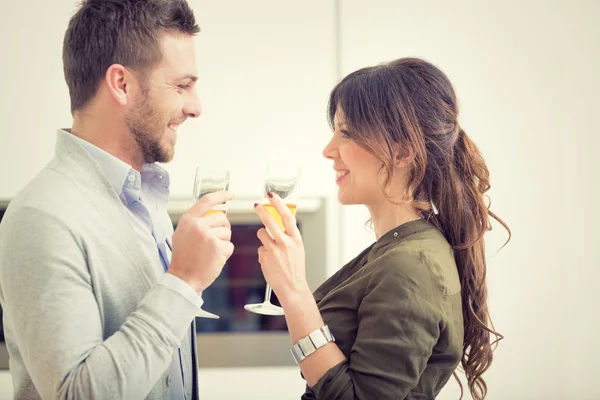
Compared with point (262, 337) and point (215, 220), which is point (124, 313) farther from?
point (262, 337)

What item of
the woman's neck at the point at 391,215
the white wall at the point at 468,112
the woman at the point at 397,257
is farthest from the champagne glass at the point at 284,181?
the white wall at the point at 468,112

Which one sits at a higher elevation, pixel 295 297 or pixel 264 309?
pixel 295 297

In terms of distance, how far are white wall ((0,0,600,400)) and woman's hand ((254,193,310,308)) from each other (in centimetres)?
172

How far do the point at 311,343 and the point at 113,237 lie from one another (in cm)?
43

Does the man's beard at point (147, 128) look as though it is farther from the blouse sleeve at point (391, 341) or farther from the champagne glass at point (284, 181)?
the blouse sleeve at point (391, 341)

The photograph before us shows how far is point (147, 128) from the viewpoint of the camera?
1455mm

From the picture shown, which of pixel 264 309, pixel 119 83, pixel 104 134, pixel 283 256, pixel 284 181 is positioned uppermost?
pixel 119 83

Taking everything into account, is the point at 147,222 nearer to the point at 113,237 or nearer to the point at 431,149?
the point at 113,237

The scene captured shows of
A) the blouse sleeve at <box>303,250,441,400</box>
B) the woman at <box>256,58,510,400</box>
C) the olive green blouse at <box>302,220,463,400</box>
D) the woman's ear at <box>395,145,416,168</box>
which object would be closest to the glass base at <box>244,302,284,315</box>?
the woman at <box>256,58,510,400</box>

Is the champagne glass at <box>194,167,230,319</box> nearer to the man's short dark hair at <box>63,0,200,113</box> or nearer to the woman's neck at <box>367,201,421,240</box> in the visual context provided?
the man's short dark hair at <box>63,0,200,113</box>

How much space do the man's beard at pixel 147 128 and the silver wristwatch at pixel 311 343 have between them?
51 centimetres

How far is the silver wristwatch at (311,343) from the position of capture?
1.33 m

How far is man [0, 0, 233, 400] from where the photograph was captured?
44.3 inches

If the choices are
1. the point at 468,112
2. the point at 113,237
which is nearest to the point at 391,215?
the point at 113,237
